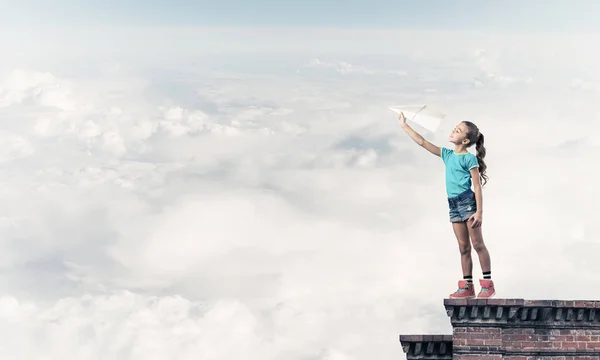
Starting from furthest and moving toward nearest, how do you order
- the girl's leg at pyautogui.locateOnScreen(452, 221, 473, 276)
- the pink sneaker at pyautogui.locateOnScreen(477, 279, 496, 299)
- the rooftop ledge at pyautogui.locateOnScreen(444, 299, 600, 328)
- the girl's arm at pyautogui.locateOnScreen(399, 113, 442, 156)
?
the girl's arm at pyautogui.locateOnScreen(399, 113, 442, 156), the girl's leg at pyautogui.locateOnScreen(452, 221, 473, 276), the pink sneaker at pyautogui.locateOnScreen(477, 279, 496, 299), the rooftop ledge at pyautogui.locateOnScreen(444, 299, 600, 328)

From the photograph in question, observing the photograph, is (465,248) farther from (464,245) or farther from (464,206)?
(464,206)

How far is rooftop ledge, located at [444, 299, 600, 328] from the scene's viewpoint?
2142 centimetres

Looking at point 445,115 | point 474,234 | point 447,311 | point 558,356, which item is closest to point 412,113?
point 445,115

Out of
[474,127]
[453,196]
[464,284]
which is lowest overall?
[464,284]

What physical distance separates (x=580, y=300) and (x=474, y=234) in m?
2.72

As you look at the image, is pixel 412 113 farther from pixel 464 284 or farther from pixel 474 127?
pixel 464 284

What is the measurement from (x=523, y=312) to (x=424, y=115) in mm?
4759

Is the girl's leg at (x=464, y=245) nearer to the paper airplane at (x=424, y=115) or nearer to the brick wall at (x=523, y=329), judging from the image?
the brick wall at (x=523, y=329)

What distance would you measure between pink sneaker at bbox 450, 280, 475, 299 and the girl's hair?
2247mm

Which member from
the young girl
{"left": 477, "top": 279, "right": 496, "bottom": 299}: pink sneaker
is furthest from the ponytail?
{"left": 477, "top": 279, "right": 496, "bottom": 299}: pink sneaker

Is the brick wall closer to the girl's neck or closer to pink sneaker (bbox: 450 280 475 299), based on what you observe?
pink sneaker (bbox: 450 280 475 299)

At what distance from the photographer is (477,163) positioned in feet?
71.3

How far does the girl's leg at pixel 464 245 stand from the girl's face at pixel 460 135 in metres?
1.76

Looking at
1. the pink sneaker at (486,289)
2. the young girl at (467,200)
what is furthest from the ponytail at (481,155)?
the pink sneaker at (486,289)
